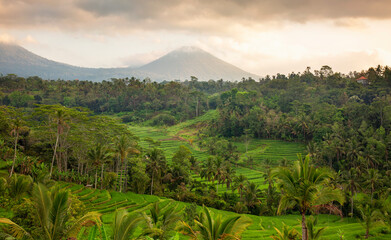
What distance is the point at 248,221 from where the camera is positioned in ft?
29.8

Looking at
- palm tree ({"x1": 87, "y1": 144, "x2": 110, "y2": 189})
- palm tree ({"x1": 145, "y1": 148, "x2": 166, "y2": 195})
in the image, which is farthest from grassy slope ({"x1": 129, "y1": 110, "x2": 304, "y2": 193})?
palm tree ({"x1": 87, "y1": 144, "x2": 110, "y2": 189})

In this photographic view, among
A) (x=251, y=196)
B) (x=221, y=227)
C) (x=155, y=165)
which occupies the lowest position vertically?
(x=251, y=196)

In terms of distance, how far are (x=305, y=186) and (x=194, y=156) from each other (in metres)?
53.2

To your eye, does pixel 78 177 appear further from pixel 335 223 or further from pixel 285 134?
pixel 285 134

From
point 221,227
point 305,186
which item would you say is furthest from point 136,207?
point 305,186

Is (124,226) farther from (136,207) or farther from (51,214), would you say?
(136,207)

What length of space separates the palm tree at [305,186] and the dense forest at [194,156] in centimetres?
4

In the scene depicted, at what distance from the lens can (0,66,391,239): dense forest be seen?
31.7 feet

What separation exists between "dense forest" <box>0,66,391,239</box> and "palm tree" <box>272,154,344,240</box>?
0.12 ft

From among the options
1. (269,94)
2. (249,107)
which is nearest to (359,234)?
(249,107)

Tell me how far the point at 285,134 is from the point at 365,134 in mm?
17953

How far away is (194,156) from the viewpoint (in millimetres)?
62156

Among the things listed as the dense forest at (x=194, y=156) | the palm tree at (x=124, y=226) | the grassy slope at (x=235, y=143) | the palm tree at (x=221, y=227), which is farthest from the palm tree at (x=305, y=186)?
the grassy slope at (x=235, y=143)

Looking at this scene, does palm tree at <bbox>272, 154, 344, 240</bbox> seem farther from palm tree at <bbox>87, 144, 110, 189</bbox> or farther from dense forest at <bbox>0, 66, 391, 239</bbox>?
palm tree at <bbox>87, 144, 110, 189</bbox>
